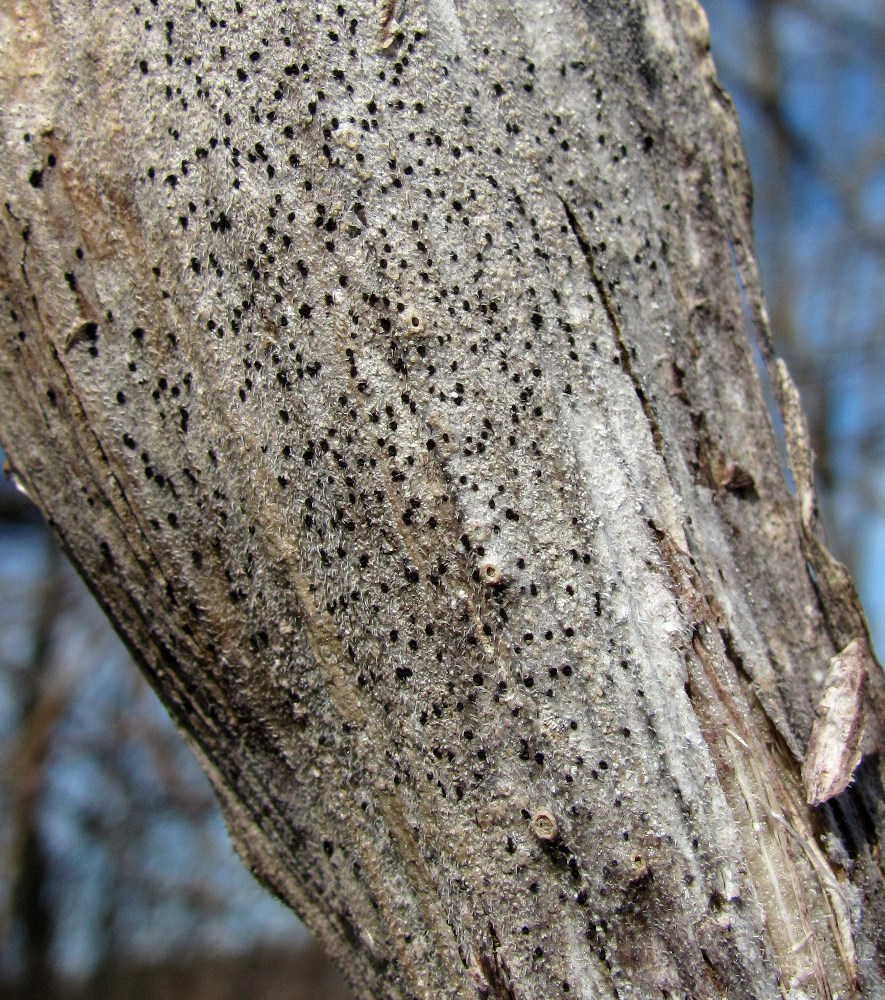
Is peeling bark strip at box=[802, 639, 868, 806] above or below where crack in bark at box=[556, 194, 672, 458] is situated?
below

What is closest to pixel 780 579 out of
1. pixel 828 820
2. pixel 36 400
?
pixel 828 820

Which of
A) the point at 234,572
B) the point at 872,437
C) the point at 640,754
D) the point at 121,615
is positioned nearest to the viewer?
the point at 640,754

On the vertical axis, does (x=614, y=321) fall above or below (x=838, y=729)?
above

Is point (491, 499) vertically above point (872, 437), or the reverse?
point (872, 437)

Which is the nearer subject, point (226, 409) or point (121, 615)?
point (226, 409)

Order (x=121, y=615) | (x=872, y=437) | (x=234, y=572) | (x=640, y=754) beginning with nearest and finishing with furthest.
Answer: (x=640, y=754) < (x=234, y=572) < (x=121, y=615) < (x=872, y=437)

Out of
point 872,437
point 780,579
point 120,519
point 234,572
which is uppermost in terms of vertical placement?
point 872,437

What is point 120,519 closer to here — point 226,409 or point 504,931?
point 226,409

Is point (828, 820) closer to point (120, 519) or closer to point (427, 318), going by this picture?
point (427, 318)

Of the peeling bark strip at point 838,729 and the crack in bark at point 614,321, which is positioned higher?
the crack in bark at point 614,321
